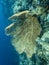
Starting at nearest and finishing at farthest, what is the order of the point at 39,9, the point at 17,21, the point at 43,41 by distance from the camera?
the point at 43,41
the point at 39,9
the point at 17,21

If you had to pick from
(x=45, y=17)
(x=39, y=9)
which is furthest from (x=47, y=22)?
(x=39, y=9)

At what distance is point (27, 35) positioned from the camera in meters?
4.16

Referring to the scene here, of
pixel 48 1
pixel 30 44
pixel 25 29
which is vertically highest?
pixel 48 1

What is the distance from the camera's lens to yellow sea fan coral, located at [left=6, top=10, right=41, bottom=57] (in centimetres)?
414

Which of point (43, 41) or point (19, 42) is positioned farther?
point (19, 42)

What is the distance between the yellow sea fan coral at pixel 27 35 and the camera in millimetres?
4141

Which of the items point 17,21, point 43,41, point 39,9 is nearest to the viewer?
point 43,41

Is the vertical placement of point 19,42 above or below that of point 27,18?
below

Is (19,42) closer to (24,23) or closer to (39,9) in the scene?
(24,23)

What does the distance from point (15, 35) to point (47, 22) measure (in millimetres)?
882

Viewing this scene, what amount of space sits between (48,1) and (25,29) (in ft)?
2.81

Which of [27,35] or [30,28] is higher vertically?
[30,28]

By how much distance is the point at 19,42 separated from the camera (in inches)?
167

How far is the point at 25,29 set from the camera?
4.22 m
